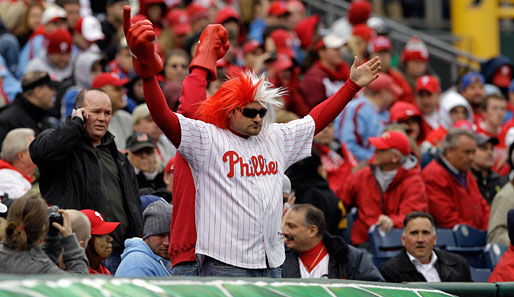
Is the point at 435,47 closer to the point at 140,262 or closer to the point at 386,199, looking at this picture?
the point at 386,199

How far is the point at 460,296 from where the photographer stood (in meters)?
5.77

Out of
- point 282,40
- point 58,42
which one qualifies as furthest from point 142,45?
point 282,40

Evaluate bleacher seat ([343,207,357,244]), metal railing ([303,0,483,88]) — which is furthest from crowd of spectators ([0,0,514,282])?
metal railing ([303,0,483,88])

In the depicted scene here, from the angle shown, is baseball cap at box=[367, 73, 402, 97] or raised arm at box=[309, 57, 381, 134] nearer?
raised arm at box=[309, 57, 381, 134]

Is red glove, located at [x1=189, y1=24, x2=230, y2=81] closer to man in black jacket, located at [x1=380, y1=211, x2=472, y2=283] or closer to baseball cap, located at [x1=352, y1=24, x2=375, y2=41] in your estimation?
man in black jacket, located at [x1=380, y1=211, x2=472, y2=283]

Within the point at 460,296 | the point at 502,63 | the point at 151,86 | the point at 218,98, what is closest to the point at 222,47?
the point at 218,98

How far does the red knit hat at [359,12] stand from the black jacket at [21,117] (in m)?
6.20

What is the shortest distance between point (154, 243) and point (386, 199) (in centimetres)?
321

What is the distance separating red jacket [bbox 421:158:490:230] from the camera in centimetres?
923

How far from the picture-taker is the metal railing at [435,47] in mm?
15761

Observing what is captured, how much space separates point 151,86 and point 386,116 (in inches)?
272

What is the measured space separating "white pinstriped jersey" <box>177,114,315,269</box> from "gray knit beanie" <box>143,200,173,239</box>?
862mm

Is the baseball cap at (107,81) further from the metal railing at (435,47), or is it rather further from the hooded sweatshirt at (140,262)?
the metal railing at (435,47)

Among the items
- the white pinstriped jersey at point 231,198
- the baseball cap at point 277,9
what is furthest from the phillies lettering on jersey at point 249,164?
the baseball cap at point 277,9
